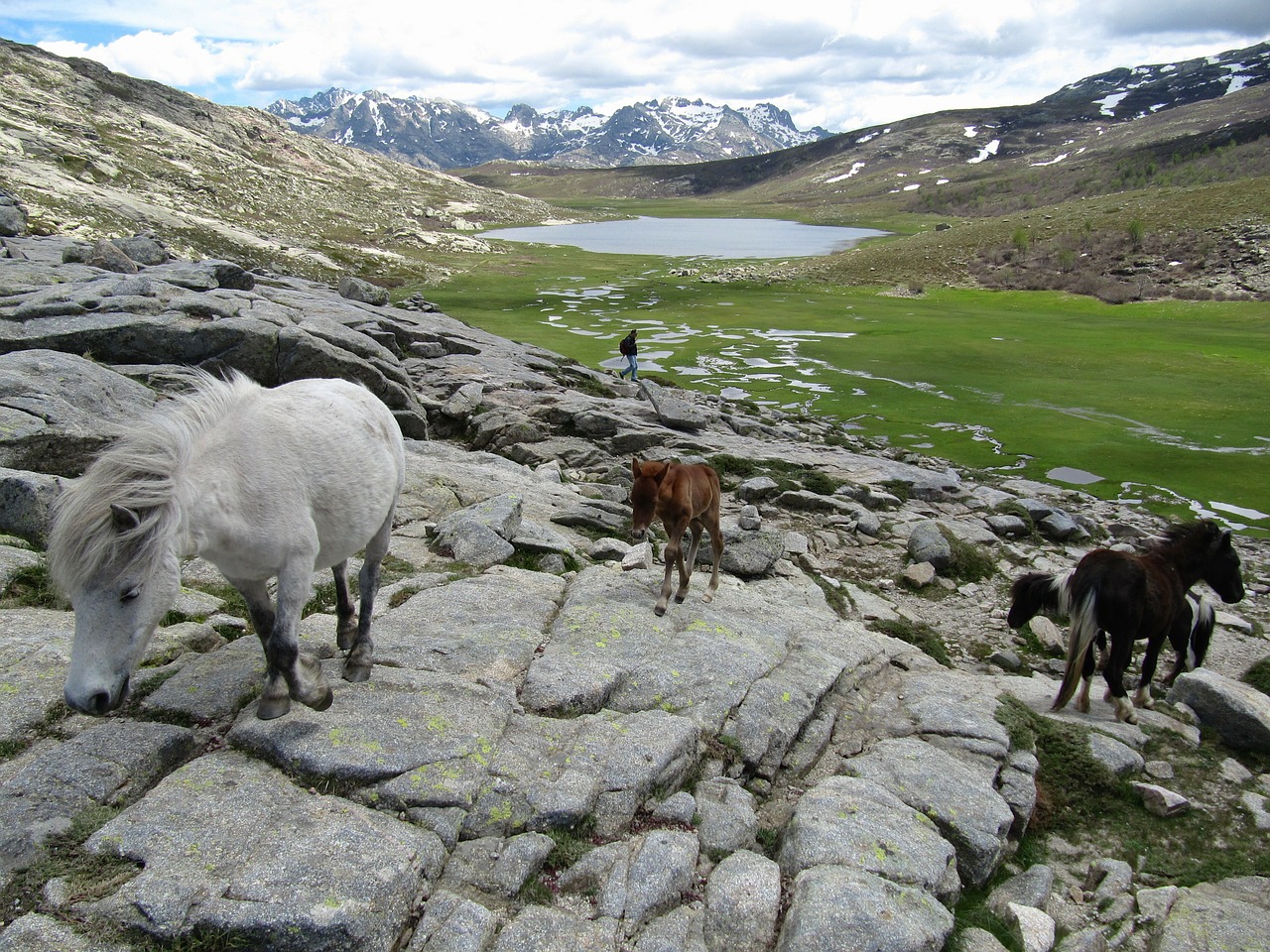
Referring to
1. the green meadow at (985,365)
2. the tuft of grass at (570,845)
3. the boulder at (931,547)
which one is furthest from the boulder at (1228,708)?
the green meadow at (985,365)

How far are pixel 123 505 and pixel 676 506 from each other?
687 cm

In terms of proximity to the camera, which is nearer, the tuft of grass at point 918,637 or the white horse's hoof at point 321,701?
the white horse's hoof at point 321,701

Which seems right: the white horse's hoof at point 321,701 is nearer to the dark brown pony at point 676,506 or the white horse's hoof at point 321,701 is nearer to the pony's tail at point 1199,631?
the dark brown pony at point 676,506

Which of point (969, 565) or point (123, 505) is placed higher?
point (123, 505)

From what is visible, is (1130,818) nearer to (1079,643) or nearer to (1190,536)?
(1079,643)

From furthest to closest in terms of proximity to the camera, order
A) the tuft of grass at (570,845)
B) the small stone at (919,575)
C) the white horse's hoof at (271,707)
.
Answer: the small stone at (919,575) → the white horse's hoof at (271,707) → the tuft of grass at (570,845)

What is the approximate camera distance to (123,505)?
5.04 m

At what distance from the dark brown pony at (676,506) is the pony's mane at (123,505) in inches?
219

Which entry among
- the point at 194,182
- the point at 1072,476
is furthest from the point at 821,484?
the point at 194,182

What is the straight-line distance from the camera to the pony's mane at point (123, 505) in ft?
16.6

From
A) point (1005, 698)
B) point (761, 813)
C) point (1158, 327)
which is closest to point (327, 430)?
point (761, 813)

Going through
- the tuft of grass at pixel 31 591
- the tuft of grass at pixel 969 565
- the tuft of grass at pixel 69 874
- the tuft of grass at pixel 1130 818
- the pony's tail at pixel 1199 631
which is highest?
the tuft of grass at pixel 31 591

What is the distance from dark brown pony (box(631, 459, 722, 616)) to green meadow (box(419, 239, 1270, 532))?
49.9 feet

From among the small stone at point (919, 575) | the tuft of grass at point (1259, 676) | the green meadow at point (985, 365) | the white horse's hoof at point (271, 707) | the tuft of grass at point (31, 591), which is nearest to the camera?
the white horse's hoof at point (271, 707)
